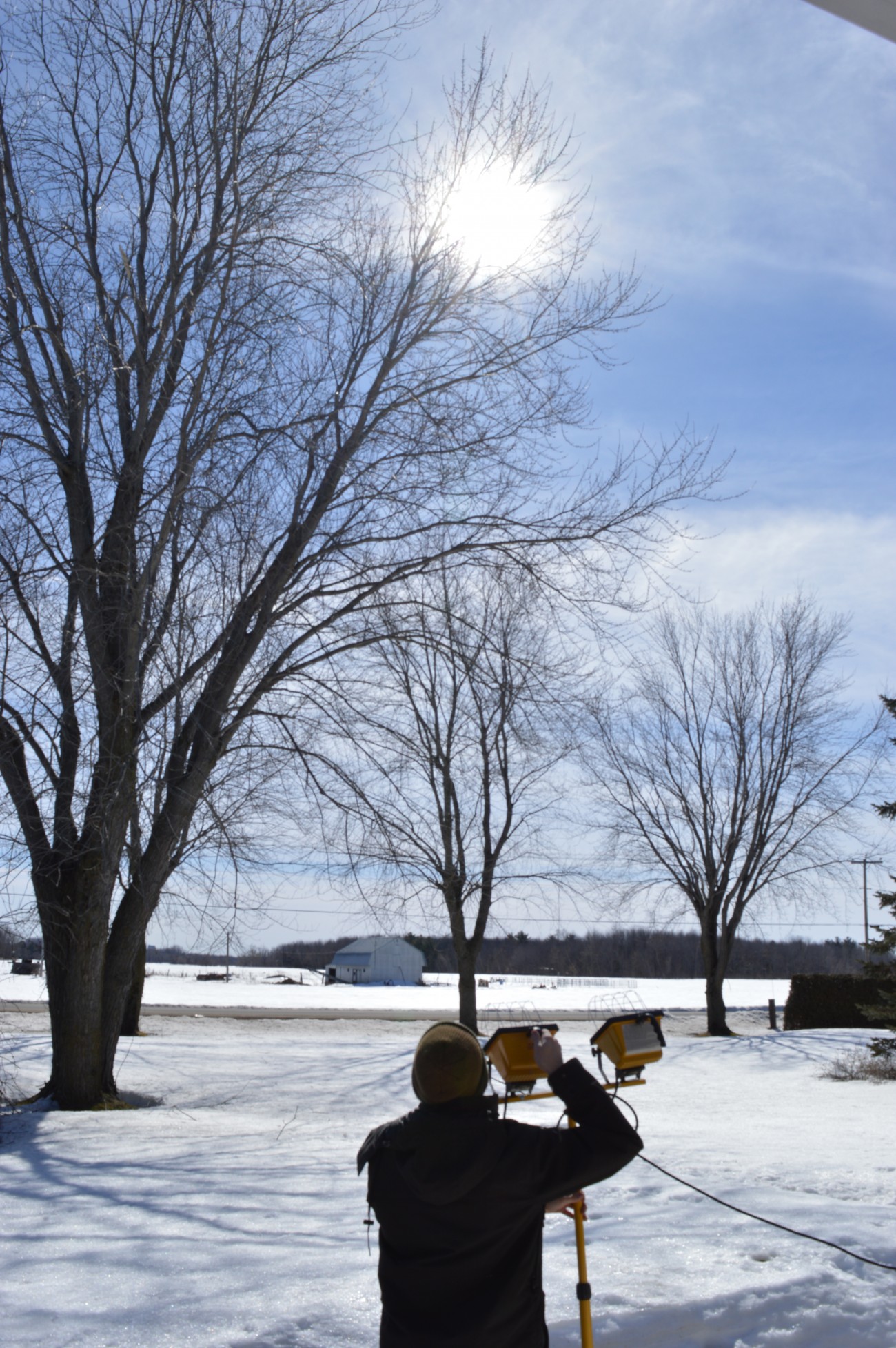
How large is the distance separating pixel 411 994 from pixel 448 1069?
3574 centimetres

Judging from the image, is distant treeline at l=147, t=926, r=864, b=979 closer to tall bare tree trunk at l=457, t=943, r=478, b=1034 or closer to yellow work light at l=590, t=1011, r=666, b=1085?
Answer: tall bare tree trunk at l=457, t=943, r=478, b=1034

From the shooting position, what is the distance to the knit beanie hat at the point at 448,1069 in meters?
2.58

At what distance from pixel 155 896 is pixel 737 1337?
743 cm

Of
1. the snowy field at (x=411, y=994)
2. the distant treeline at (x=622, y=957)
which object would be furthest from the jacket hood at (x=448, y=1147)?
the distant treeline at (x=622, y=957)

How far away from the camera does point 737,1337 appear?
384cm

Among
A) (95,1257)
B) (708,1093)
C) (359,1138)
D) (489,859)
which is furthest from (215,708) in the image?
(489,859)

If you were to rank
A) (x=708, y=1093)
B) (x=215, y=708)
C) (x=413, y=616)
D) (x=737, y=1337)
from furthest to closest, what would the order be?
(x=708, y=1093) → (x=413, y=616) → (x=215, y=708) → (x=737, y=1337)

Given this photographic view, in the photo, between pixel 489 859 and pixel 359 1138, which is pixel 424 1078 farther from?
pixel 489 859

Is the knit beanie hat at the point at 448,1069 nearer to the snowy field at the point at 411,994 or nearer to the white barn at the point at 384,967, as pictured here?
the snowy field at the point at 411,994

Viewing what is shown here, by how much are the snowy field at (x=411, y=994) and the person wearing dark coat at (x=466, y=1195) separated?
23396 mm

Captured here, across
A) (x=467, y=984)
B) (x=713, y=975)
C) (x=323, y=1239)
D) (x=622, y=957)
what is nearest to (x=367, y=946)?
(x=622, y=957)

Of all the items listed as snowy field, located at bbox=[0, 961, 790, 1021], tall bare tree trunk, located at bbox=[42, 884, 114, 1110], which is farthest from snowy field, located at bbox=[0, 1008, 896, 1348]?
snowy field, located at bbox=[0, 961, 790, 1021]

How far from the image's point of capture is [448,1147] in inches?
101

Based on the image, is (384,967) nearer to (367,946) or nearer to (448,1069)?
(367,946)
